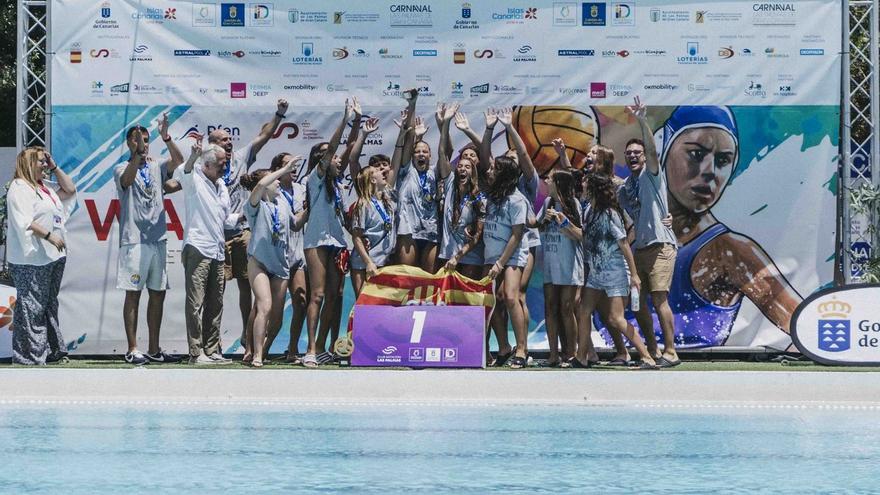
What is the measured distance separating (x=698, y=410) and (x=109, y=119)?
230 inches

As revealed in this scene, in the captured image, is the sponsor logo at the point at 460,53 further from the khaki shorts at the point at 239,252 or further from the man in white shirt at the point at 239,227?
the khaki shorts at the point at 239,252

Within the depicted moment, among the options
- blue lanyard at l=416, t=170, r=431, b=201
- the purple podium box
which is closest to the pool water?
the purple podium box

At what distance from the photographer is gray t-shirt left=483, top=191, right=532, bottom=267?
9750 mm

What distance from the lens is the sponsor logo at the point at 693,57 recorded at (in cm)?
1092

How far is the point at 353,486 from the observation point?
5262 millimetres

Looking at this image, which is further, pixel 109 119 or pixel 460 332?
pixel 109 119

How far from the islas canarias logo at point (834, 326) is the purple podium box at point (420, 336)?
254cm

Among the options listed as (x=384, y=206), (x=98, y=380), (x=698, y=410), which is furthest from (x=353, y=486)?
(x=384, y=206)

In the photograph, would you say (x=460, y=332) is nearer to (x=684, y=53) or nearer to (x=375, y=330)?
(x=375, y=330)

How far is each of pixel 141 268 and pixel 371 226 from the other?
1.91 meters

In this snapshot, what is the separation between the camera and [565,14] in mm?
10898

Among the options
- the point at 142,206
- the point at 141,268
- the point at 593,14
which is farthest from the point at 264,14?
the point at 593,14

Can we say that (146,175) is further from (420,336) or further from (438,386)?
(438,386)

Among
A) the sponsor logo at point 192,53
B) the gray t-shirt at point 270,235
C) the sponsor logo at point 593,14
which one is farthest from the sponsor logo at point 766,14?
the sponsor logo at point 192,53
